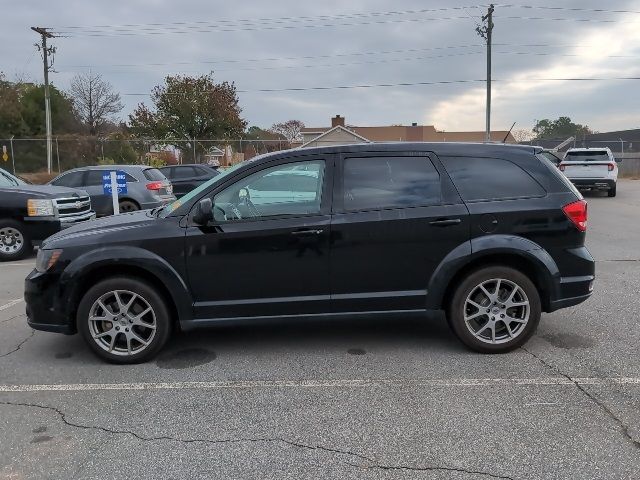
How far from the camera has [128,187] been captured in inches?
509

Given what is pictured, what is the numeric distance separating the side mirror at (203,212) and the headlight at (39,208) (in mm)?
6307

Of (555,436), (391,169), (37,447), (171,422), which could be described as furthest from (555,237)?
(37,447)

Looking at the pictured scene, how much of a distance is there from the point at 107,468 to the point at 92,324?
171 centimetres

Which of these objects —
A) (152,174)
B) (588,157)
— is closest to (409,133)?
(588,157)

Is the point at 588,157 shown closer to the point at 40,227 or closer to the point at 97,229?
the point at 40,227

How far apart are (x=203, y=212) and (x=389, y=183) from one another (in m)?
1.57

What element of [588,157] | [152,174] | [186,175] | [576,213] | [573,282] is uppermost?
[588,157]

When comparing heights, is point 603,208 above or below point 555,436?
above

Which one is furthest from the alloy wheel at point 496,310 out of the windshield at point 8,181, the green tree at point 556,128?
the green tree at point 556,128

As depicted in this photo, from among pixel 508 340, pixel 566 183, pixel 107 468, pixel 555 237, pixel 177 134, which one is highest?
pixel 177 134

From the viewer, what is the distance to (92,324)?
439 centimetres

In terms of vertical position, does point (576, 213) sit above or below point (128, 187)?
below

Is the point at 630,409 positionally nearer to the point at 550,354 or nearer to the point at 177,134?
the point at 550,354

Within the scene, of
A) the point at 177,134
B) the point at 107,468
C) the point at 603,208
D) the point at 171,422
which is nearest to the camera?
the point at 107,468
